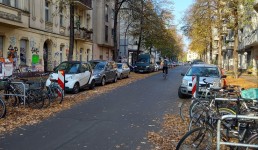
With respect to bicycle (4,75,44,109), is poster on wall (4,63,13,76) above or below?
above

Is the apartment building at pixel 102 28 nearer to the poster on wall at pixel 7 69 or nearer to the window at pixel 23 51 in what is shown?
the window at pixel 23 51

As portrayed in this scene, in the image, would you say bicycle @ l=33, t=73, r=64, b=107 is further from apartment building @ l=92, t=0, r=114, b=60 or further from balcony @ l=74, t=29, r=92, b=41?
apartment building @ l=92, t=0, r=114, b=60

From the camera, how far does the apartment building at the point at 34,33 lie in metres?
20.5

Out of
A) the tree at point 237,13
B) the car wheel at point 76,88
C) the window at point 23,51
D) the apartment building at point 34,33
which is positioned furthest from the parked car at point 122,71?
the car wheel at point 76,88

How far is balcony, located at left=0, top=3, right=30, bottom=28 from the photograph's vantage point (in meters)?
19.0

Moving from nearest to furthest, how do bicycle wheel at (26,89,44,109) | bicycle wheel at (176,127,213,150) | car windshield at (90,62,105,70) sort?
bicycle wheel at (176,127,213,150), bicycle wheel at (26,89,44,109), car windshield at (90,62,105,70)

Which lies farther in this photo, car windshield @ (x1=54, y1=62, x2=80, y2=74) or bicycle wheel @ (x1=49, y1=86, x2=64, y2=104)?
car windshield @ (x1=54, y1=62, x2=80, y2=74)

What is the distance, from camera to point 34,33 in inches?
955

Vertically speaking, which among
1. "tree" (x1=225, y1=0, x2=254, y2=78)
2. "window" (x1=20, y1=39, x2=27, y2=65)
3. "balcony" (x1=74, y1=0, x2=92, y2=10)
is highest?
"balcony" (x1=74, y1=0, x2=92, y2=10)

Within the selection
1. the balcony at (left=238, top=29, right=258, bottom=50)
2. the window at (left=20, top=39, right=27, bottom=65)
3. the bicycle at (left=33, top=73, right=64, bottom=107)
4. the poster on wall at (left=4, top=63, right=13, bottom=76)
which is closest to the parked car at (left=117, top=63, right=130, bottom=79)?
the window at (left=20, top=39, right=27, bottom=65)

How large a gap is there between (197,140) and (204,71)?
9.87 m

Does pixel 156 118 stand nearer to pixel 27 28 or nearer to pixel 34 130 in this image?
pixel 34 130

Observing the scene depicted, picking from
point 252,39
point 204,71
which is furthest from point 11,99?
point 252,39

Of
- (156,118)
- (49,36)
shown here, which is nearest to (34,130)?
(156,118)
